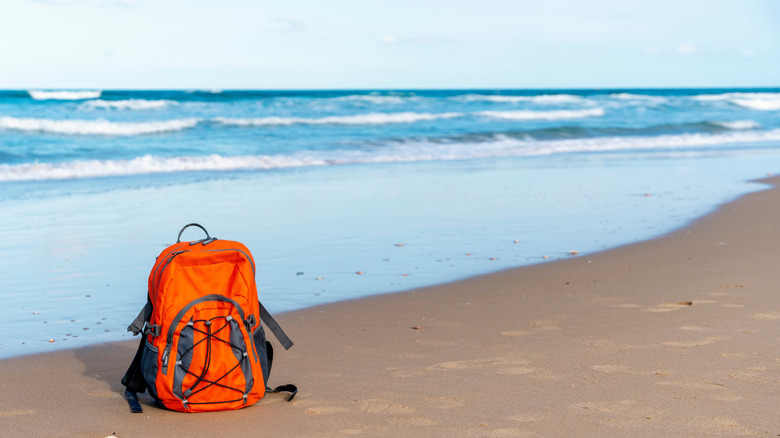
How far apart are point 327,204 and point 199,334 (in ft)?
19.2

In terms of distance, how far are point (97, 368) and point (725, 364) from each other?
2.80m

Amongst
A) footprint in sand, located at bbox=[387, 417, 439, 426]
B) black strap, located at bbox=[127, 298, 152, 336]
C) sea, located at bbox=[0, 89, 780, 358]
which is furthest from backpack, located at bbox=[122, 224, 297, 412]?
sea, located at bbox=[0, 89, 780, 358]

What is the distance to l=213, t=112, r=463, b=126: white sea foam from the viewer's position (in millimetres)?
26125

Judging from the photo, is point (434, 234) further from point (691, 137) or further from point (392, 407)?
point (691, 137)

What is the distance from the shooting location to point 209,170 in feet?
44.0

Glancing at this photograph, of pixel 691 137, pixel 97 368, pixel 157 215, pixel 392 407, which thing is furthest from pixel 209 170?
pixel 691 137

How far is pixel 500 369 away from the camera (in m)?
3.45

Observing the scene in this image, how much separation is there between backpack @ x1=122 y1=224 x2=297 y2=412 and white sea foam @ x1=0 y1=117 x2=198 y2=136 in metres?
21.0

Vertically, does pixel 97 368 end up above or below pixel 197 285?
below

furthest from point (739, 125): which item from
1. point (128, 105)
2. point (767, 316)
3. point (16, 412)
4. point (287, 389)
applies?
point (16, 412)

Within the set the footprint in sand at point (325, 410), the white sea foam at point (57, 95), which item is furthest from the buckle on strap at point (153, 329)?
the white sea foam at point (57, 95)

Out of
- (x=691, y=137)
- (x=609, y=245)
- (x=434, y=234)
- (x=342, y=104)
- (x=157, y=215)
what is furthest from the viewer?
(x=342, y=104)

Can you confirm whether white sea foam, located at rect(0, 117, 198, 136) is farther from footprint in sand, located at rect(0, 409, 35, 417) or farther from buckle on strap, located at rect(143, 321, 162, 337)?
buckle on strap, located at rect(143, 321, 162, 337)

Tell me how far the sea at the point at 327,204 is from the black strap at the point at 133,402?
1.02m
